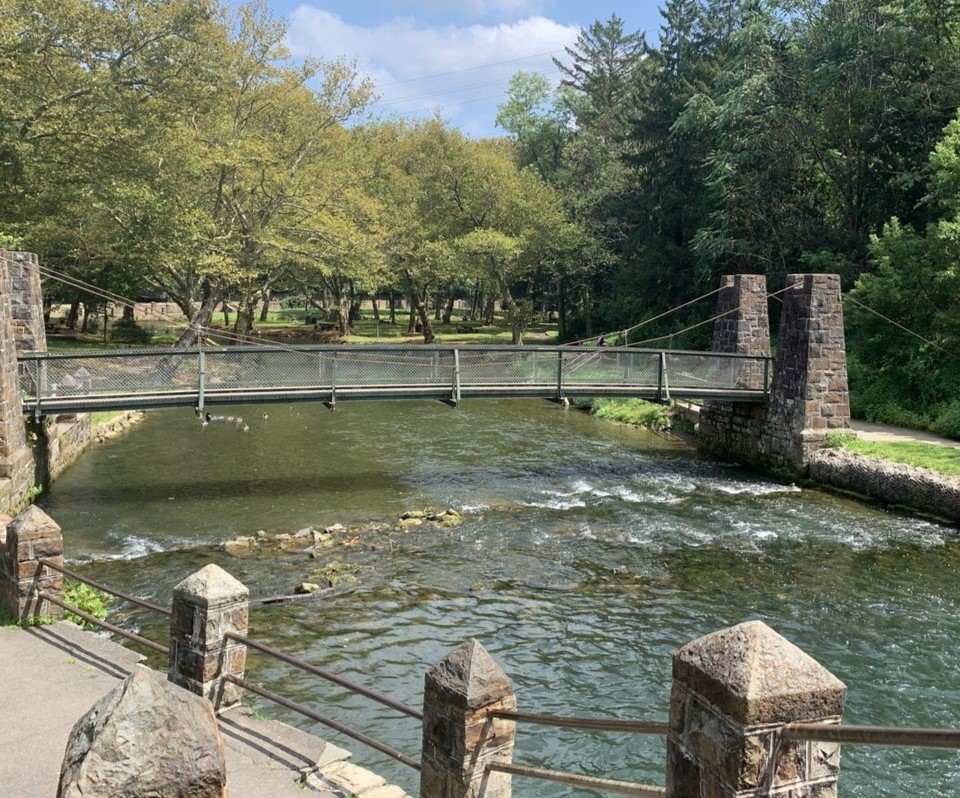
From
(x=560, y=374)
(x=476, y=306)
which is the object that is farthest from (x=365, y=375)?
(x=476, y=306)

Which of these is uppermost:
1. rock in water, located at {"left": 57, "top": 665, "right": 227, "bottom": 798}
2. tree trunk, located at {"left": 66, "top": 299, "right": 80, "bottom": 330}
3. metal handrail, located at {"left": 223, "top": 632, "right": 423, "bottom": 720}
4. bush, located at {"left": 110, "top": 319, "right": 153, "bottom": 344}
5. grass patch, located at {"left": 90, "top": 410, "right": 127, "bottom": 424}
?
tree trunk, located at {"left": 66, "top": 299, "right": 80, "bottom": 330}

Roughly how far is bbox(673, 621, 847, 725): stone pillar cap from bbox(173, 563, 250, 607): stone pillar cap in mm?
4456

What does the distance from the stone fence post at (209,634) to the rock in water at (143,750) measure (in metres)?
4.64

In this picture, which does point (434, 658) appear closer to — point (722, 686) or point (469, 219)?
point (722, 686)

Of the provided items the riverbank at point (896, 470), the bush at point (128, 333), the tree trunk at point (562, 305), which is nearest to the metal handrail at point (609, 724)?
the riverbank at point (896, 470)

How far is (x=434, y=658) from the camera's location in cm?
962

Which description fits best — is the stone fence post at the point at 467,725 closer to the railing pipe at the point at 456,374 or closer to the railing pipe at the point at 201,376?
the railing pipe at the point at 201,376

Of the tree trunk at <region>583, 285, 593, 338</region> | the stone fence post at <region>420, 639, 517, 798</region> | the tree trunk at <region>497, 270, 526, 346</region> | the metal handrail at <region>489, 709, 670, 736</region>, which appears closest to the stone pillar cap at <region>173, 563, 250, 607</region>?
the stone fence post at <region>420, 639, 517, 798</region>

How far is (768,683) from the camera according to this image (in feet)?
9.14

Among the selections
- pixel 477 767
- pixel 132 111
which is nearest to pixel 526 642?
pixel 477 767

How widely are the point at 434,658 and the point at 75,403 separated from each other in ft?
33.5

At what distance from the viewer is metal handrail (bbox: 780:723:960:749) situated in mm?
2256

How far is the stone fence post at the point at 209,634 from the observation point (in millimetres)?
6379

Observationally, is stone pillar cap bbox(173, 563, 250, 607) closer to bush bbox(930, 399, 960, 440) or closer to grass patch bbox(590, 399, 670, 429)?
bush bbox(930, 399, 960, 440)
